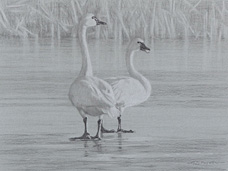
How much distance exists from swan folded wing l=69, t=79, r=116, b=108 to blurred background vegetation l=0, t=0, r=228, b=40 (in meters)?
9.04

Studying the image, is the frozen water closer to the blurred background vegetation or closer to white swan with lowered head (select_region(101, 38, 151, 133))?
white swan with lowered head (select_region(101, 38, 151, 133))

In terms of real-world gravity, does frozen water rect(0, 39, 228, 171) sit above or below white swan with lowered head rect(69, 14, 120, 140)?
below

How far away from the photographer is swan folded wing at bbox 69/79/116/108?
8320 mm

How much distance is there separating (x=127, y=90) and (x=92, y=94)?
31.8 inches

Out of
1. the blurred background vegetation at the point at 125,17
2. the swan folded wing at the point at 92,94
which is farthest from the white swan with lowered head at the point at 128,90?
the blurred background vegetation at the point at 125,17

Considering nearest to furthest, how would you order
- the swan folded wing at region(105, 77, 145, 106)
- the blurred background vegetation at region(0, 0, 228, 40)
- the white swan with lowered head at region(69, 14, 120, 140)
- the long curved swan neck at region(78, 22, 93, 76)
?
the white swan with lowered head at region(69, 14, 120, 140) → the long curved swan neck at region(78, 22, 93, 76) → the swan folded wing at region(105, 77, 145, 106) → the blurred background vegetation at region(0, 0, 228, 40)

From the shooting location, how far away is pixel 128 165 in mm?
7461

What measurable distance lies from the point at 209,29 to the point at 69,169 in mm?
12110

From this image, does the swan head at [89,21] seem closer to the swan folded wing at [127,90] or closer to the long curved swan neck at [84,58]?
the long curved swan neck at [84,58]

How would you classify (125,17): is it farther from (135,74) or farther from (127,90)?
(127,90)

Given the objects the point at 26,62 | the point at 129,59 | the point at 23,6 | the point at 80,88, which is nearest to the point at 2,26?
the point at 23,6

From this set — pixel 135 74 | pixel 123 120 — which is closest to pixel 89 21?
pixel 135 74

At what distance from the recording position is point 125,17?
18594 mm

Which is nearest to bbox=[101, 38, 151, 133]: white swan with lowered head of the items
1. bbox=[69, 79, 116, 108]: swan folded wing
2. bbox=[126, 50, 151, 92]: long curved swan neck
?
bbox=[126, 50, 151, 92]: long curved swan neck
